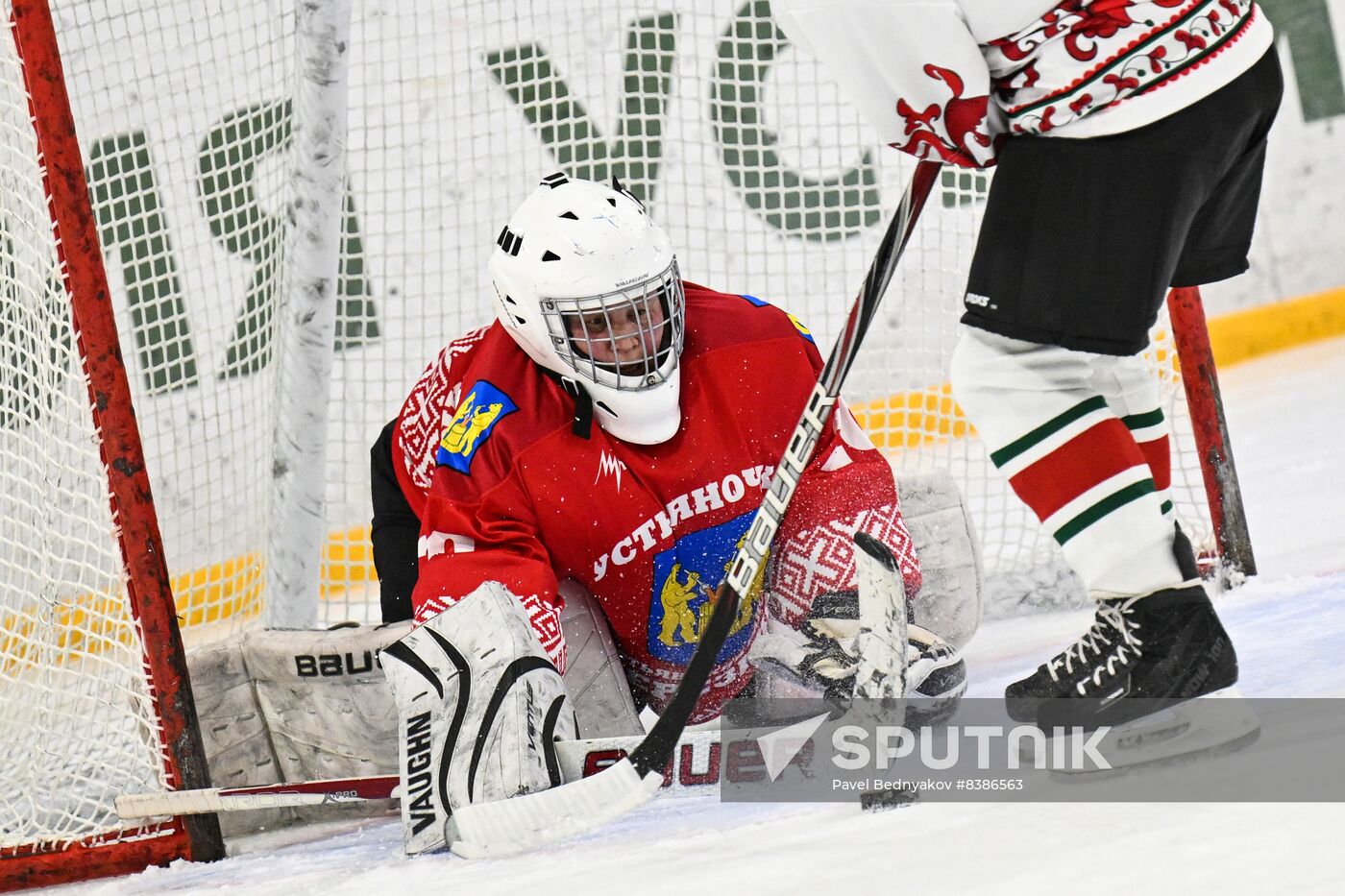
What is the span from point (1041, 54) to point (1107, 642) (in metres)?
0.61

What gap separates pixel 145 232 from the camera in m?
2.70

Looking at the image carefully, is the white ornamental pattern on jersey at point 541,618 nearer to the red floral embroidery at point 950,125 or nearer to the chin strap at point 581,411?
the chin strap at point 581,411

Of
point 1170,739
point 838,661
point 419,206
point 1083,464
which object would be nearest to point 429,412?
point 838,661

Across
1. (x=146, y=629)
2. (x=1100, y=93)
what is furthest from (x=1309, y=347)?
(x=146, y=629)

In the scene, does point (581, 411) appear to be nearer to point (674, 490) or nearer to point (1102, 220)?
point (674, 490)

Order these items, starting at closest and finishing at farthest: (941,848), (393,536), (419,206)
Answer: (941,848) < (393,536) < (419,206)

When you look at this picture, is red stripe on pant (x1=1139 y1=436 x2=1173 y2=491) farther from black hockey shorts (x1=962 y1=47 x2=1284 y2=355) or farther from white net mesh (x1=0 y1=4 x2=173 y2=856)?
white net mesh (x1=0 y1=4 x2=173 y2=856)

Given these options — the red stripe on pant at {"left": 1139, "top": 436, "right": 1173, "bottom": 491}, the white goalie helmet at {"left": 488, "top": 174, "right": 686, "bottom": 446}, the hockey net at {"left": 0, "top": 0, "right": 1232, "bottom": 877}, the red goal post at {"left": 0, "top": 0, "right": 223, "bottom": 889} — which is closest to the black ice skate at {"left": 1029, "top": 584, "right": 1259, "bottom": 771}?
the red stripe on pant at {"left": 1139, "top": 436, "right": 1173, "bottom": 491}

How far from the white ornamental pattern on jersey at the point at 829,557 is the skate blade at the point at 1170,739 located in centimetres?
48

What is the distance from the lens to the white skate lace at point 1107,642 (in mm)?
1485

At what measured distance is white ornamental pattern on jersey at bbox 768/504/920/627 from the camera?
1980mm

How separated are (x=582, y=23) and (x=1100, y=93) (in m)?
1.66

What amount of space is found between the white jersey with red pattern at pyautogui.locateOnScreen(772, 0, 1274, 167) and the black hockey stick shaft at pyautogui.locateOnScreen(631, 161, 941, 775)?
0.16m

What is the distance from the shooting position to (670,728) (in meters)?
1.60
